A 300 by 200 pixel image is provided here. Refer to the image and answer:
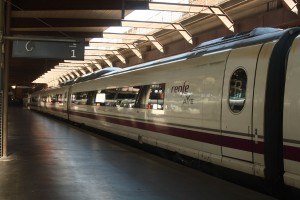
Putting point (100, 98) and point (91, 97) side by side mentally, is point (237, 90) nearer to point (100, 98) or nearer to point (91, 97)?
point (100, 98)

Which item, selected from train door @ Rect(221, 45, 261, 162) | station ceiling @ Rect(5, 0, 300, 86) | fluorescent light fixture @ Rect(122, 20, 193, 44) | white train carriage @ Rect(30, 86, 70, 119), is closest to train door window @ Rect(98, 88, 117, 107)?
station ceiling @ Rect(5, 0, 300, 86)

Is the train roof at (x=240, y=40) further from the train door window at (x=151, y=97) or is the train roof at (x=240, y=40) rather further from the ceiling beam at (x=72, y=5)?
the ceiling beam at (x=72, y=5)

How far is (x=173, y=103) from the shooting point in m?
11.3

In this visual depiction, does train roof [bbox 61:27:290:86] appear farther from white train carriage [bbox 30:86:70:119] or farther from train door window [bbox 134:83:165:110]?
white train carriage [bbox 30:86:70:119]

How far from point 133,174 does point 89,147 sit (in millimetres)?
4813

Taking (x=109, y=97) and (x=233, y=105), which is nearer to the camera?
(x=233, y=105)

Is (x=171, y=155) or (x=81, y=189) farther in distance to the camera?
(x=171, y=155)

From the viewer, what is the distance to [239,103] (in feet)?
27.2

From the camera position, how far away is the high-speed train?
7.08 m

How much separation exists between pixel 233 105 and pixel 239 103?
211mm

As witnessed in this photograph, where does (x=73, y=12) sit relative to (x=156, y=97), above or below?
above

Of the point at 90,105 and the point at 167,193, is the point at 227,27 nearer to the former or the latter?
the point at 90,105

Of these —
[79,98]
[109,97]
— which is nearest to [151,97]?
[109,97]

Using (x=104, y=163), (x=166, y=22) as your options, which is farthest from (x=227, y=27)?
(x=104, y=163)
